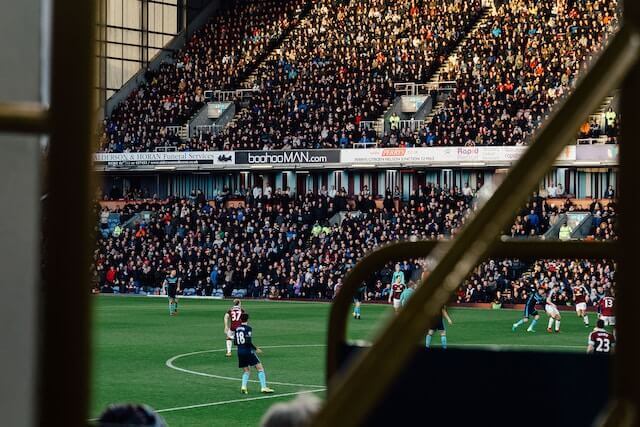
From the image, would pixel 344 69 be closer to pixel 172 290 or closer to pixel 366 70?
pixel 366 70

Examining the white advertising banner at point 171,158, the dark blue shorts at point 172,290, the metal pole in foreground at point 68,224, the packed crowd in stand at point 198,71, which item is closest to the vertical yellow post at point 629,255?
the metal pole in foreground at point 68,224

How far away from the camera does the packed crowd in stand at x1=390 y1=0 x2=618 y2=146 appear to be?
43.4 m

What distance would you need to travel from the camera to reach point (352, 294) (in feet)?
10.2

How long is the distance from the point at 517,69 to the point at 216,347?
25.0m

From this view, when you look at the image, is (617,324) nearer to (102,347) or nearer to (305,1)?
(102,347)

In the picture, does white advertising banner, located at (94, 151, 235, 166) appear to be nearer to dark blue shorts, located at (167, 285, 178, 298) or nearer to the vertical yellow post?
dark blue shorts, located at (167, 285, 178, 298)

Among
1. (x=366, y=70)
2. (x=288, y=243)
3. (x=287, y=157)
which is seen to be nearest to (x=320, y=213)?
(x=288, y=243)

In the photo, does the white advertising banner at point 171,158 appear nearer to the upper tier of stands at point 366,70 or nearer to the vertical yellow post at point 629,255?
the upper tier of stands at point 366,70

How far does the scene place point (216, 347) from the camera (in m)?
25.3

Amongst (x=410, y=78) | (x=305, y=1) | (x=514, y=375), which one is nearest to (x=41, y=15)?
(x=514, y=375)

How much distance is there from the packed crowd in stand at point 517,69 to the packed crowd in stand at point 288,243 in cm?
264

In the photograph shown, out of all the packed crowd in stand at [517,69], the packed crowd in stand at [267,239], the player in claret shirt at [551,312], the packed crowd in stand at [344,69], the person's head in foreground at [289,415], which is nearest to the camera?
the person's head in foreground at [289,415]

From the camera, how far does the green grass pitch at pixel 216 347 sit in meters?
17.5

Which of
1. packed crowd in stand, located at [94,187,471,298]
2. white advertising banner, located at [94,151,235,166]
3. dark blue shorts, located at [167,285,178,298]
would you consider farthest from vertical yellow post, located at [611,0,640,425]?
white advertising banner, located at [94,151,235,166]
